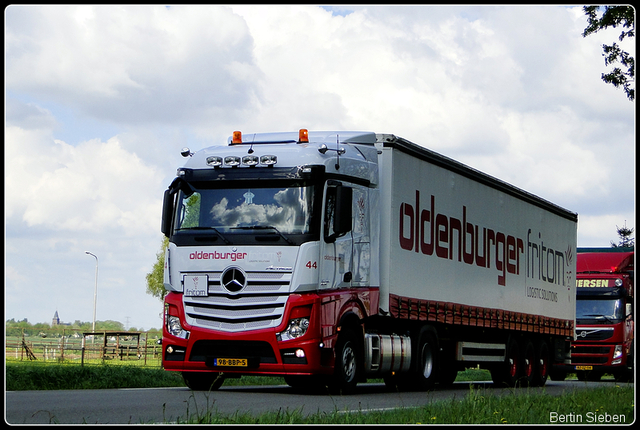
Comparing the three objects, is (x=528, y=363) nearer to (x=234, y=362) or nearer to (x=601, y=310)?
(x=601, y=310)

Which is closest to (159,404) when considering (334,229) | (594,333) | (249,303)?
(249,303)

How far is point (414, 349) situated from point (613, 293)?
39.8 feet

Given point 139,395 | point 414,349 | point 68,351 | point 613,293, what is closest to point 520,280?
point 414,349

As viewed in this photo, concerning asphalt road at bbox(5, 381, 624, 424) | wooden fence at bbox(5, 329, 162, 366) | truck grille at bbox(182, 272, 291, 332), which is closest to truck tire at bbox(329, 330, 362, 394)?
asphalt road at bbox(5, 381, 624, 424)

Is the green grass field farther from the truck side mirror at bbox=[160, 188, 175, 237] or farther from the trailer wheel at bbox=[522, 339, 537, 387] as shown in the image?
the trailer wheel at bbox=[522, 339, 537, 387]

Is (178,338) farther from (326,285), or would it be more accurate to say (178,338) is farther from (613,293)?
(613,293)

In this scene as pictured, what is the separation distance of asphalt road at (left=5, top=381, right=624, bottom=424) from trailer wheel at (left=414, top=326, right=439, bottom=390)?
2.69 ft

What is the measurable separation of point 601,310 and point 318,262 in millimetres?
15370

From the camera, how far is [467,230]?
18.3 m

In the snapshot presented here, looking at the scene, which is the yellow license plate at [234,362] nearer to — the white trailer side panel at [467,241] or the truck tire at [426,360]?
the white trailer side panel at [467,241]

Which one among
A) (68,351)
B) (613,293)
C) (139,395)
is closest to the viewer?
(139,395)

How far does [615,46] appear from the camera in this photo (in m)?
18.2

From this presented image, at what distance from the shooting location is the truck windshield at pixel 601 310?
26878 millimetres

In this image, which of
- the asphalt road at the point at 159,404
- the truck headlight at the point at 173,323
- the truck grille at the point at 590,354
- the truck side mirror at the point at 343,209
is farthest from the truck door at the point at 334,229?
the truck grille at the point at 590,354
